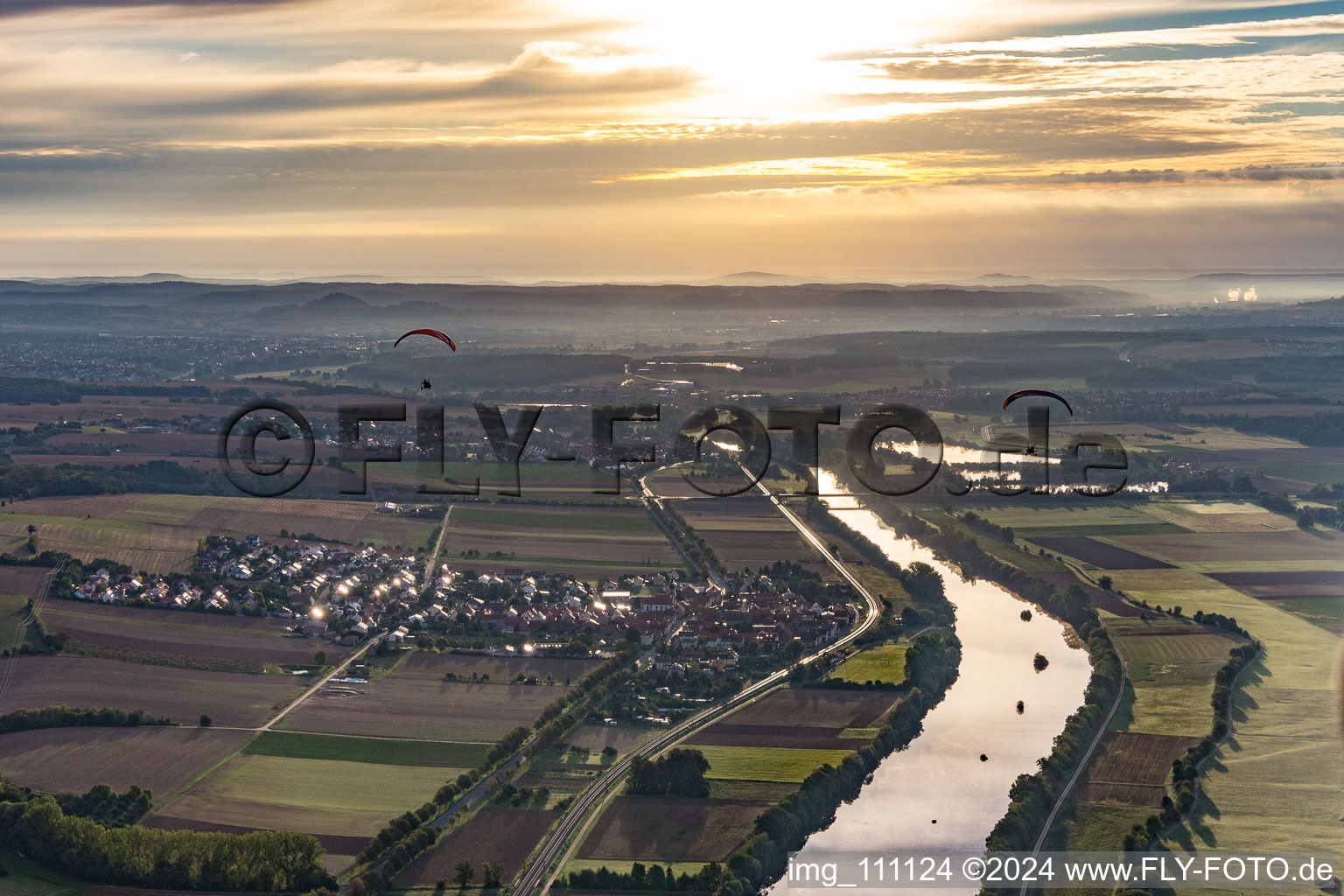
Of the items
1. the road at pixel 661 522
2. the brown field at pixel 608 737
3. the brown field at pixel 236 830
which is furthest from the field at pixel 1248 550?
the brown field at pixel 236 830

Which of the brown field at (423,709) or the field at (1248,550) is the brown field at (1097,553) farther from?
the brown field at (423,709)

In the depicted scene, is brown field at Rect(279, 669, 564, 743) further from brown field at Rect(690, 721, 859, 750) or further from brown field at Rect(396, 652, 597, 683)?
brown field at Rect(690, 721, 859, 750)

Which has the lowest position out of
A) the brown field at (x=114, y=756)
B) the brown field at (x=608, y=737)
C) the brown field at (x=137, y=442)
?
the brown field at (x=608, y=737)

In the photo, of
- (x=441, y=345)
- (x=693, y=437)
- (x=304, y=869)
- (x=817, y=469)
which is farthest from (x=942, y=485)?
(x=441, y=345)

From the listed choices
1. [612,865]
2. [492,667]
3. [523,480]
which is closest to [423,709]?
[492,667]

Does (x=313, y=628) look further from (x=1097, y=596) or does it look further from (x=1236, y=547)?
(x=1236, y=547)

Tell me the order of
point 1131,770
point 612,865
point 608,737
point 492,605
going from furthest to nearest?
point 492,605 → point 608,737 → point 1131,770 → point 612,865
